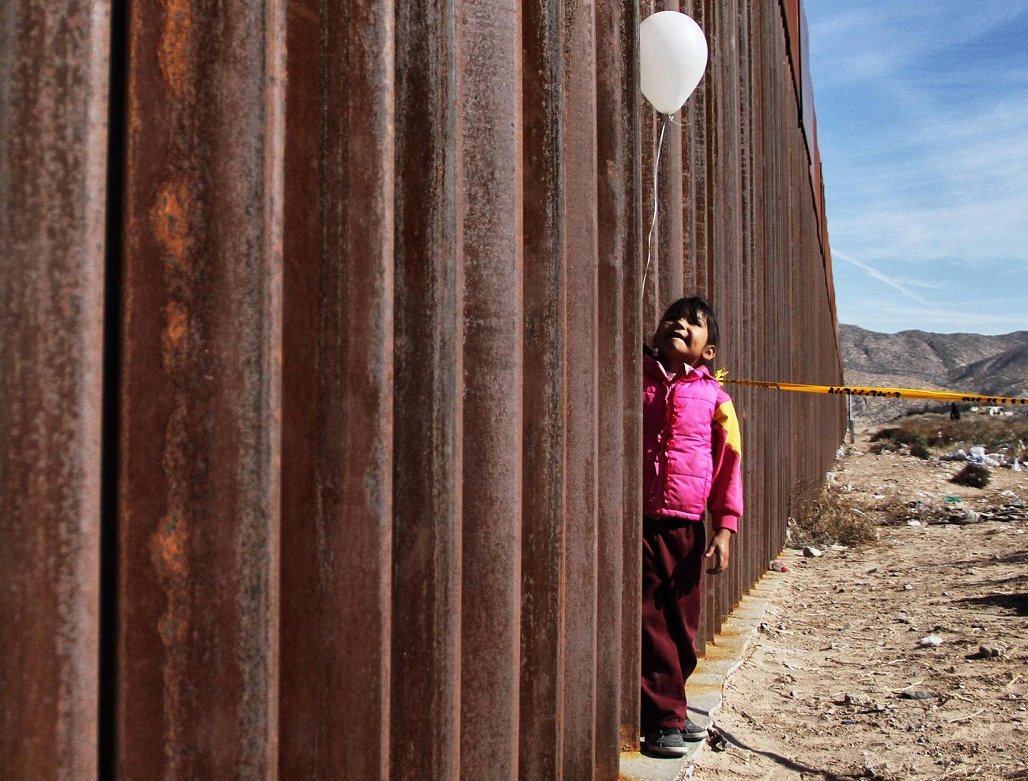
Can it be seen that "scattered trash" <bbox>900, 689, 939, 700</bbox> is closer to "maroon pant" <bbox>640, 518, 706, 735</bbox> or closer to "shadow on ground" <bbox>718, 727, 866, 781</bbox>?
"shadow on ground" <bbox>718, 727, 866, 781</bbox>

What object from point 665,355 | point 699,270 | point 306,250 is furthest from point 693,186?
point 306,250

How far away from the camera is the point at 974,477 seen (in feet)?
54.4

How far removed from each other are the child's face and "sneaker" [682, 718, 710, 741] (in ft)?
3.75

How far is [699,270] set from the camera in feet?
15.5

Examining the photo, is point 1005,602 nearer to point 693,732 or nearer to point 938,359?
point 693,732

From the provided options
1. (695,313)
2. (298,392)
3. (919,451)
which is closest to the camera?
(298,392)

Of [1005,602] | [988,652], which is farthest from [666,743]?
[1005,602]

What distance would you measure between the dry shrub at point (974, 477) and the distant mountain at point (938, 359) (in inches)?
2771

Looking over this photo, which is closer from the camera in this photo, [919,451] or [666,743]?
[666,743]

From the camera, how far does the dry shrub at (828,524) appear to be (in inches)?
403

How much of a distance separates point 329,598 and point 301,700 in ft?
0.56

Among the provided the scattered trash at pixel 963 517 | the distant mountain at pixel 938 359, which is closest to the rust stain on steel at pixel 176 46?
the scattered trash at pixel 963 517

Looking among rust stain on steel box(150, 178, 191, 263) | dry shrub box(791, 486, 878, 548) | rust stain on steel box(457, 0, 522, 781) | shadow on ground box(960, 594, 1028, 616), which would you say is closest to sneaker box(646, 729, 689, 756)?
rust stain on steel box(457, 0, 522, 781)

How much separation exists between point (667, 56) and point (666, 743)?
7.19ft
